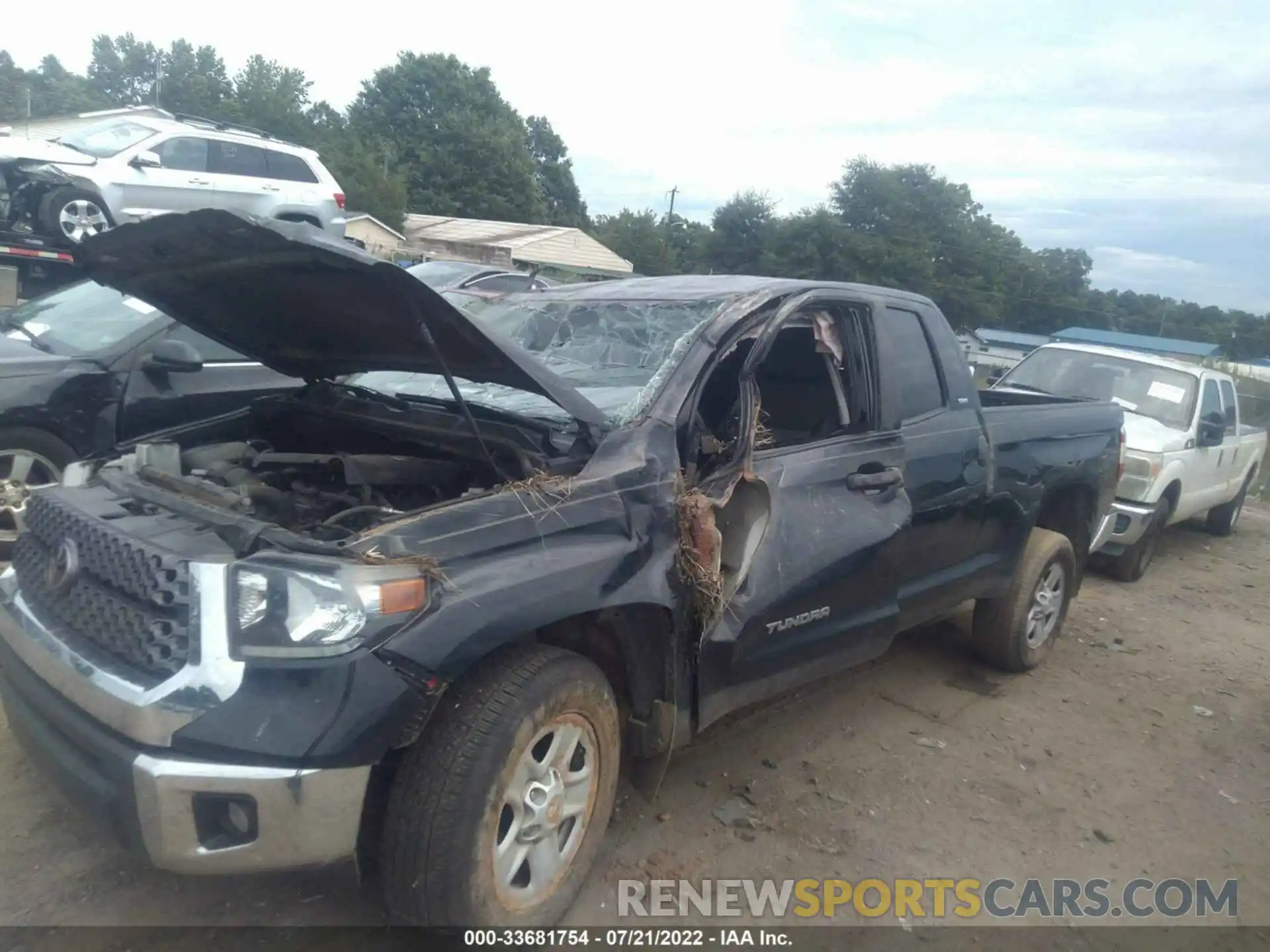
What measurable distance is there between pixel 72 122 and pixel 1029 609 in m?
22.8

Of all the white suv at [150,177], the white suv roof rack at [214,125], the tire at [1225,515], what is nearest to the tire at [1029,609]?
the tire at [1225,515]

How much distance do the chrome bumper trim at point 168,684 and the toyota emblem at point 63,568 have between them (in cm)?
21

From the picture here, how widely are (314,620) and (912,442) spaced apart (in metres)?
2.73

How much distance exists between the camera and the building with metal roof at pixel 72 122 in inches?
609

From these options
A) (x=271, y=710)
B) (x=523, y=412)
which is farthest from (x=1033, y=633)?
(x=271, y=710)

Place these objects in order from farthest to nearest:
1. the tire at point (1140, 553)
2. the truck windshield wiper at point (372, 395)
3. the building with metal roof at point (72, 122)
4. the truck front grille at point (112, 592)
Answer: the building with metal roof at point (72, 122)
the tire at point (1140, 553)
the truck windshield wiper at point (372, 395)
the truck front grille at point (112, 592)

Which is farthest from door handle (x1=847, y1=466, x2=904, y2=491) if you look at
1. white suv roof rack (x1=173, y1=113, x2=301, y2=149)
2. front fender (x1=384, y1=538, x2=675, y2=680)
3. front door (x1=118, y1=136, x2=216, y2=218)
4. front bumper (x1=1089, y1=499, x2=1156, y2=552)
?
white suv roof rack (x1=173, y1=113, x2=301, y2=149)

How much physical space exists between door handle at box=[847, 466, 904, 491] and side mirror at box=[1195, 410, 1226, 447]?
556 cm

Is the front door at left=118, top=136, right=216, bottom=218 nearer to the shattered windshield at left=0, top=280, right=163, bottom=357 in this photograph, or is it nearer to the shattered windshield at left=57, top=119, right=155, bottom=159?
the shattered windshield at left=57, top=119, right=155, bottom=159

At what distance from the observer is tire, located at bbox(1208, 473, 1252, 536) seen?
1040cm

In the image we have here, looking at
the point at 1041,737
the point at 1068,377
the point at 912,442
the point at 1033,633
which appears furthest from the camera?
the point at 1068,377

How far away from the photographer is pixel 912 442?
162 inches

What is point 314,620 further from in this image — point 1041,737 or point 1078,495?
point 1078,495

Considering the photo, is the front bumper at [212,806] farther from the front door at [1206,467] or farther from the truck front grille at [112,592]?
the front door at [1206,467]
